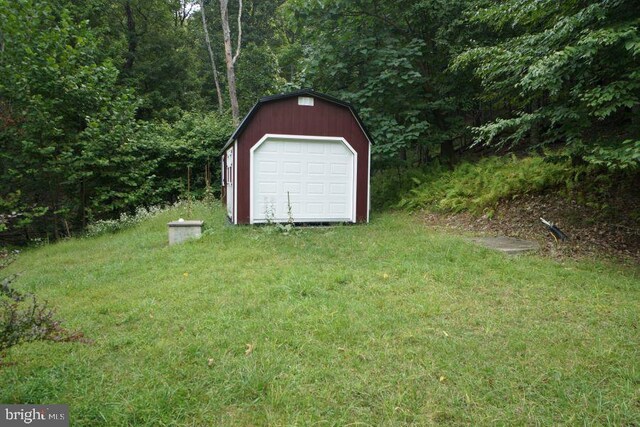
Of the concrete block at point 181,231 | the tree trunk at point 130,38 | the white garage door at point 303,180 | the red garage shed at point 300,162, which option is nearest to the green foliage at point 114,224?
the red garage shed at point 300,162

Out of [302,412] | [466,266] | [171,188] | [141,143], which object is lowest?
[302,412]

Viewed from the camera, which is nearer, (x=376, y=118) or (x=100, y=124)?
(x=376, y=118)

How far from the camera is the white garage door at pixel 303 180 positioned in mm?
7898

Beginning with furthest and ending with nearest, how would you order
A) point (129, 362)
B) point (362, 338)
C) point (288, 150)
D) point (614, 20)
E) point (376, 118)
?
1. point (376, 118)
2. point (288, 150)
3. point (614, 20)
4. point (362, 338)
5. point (129, 362)

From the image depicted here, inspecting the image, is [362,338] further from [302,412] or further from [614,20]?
[614,20]

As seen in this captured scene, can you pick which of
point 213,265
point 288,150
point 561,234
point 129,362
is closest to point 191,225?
point 213,265

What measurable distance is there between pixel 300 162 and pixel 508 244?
14.3ft

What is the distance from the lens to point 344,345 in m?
2.66

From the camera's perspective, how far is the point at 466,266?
4.64 m

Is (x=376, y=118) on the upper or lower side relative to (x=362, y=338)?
upper

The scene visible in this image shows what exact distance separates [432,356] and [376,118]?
8138 mm

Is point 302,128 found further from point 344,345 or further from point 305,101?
point 344,345

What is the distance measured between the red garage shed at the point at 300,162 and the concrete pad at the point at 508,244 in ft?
9.91

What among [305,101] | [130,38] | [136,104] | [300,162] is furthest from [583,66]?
[130,38]
